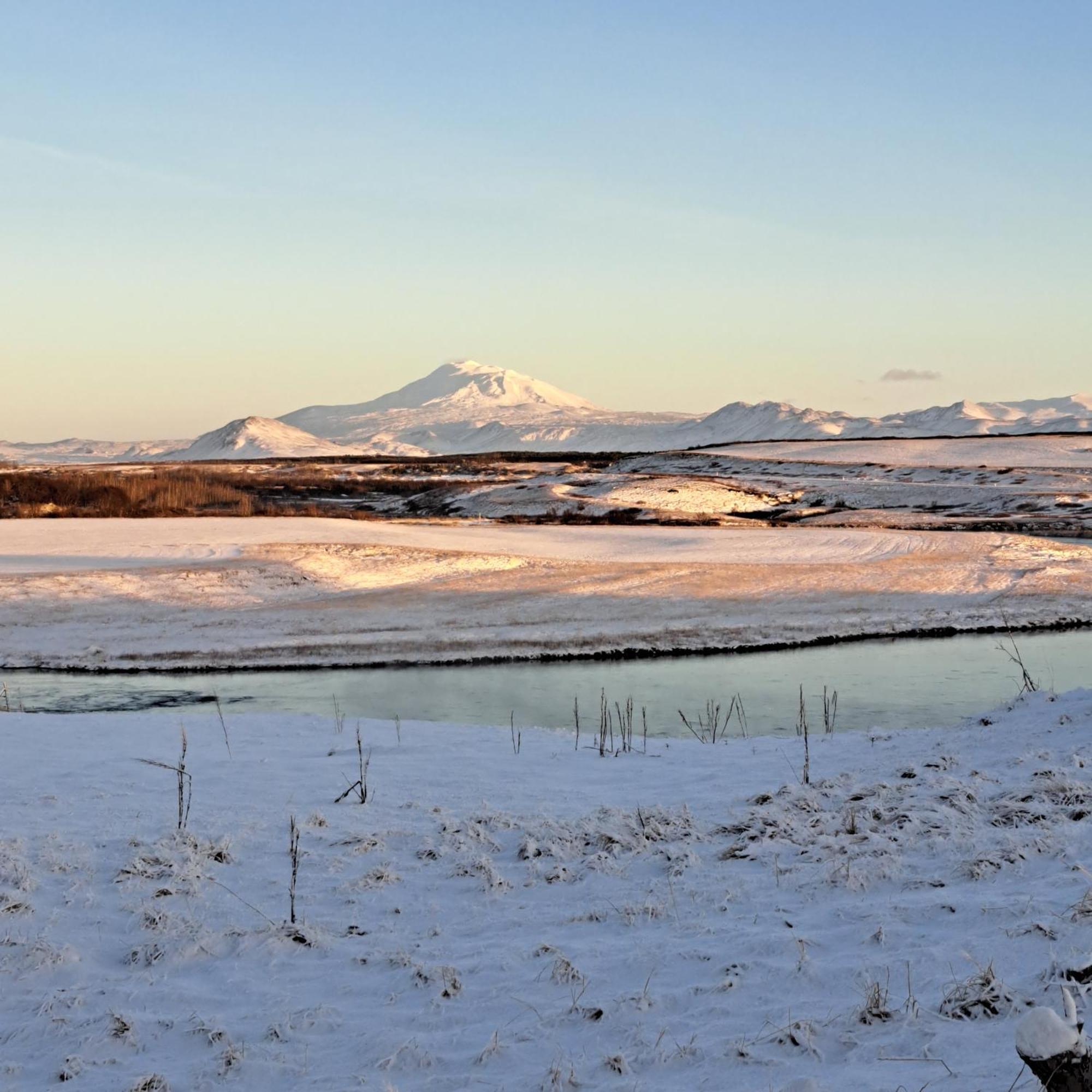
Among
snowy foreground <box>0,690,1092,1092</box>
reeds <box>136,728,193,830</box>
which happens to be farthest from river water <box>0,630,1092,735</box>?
snowy foreground <box>0,690,1092,1092</box>

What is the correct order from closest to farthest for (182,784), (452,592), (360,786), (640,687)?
(182,784) → (360,786) → (640,687) → (452,592)

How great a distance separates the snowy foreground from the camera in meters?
5.70

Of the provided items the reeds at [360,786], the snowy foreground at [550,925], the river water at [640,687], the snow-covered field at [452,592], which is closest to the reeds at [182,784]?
the snowy foreground at [550,925]

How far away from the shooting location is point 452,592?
29922 millimetres

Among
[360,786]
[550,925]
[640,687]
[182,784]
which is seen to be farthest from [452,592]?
[550,925]

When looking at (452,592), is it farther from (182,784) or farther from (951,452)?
(951,452)

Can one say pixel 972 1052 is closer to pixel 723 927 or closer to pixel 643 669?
pixel 723 927

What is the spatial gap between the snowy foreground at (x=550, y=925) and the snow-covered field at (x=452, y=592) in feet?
44.4

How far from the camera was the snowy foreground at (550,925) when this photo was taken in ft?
18.7

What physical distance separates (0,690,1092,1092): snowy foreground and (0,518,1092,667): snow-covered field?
13.5 metres

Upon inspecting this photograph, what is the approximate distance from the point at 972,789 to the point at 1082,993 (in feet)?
13.9

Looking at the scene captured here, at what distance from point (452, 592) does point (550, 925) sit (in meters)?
22.5

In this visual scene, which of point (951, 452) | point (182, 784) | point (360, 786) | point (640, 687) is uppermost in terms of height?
point (951, 452)

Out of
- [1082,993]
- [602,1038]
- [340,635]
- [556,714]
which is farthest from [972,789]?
[340,635]
